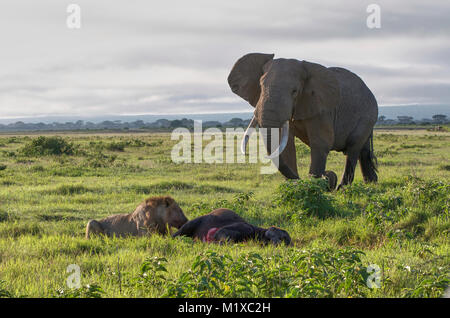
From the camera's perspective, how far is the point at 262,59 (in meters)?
11.4

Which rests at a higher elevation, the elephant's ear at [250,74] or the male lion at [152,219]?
the elephant's ear at [250,74]

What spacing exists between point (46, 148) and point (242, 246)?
2193 centimetres

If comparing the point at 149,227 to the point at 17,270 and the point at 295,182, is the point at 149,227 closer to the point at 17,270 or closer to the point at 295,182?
the point at 17,270

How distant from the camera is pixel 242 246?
20.1 ft

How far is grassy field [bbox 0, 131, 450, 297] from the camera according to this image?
13.9 ft

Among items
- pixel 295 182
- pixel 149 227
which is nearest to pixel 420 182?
pixel 295 182

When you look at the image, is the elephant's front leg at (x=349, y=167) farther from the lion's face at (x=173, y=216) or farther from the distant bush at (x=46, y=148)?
the distant bush at (x=46, y=148)

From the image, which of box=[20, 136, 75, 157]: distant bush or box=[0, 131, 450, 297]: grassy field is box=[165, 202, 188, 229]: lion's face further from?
box=[20, 136, 75, 157]: distant bush

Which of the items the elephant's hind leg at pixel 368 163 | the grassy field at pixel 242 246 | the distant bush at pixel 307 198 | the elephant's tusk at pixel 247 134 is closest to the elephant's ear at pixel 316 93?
the elephant's tusk at pixel 247 134

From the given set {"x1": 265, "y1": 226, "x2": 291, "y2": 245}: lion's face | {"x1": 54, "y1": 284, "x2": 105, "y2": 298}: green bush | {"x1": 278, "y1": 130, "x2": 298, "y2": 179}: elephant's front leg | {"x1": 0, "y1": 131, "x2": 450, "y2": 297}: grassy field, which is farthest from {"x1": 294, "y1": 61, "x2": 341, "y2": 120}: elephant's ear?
{"x1": 54, "y1": 284, "x2": 105, "y2": 298}: green bush

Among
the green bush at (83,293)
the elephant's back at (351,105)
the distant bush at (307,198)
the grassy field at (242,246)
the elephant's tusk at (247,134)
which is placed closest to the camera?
the green bush at (83,293)

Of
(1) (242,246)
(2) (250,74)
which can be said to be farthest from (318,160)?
(1) (242,246)

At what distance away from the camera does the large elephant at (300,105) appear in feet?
33.1

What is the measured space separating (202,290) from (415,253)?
3.03 metres
